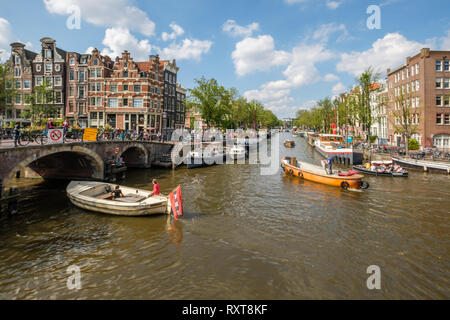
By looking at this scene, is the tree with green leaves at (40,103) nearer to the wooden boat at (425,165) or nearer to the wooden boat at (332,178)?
the wooden boat at (332,178)

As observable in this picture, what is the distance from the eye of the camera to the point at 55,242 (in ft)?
39.6

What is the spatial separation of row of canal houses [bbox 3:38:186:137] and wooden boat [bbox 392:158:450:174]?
39044mm

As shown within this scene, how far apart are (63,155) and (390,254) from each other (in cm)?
2774

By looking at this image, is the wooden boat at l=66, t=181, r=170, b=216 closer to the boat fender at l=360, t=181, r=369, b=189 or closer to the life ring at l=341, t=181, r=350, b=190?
the life ring at l=341, t=181, r=350, b=190

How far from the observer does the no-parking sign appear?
64.3ft

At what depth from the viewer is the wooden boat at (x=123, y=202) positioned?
14867 millimetres

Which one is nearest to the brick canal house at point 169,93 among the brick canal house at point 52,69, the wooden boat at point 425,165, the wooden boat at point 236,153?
the wooden boat at point 236,153

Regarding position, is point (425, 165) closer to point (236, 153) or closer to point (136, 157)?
point (236, 153)

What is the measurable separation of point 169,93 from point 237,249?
51474 millimetres

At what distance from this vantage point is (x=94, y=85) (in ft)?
163
